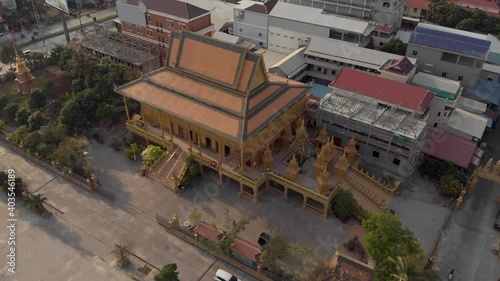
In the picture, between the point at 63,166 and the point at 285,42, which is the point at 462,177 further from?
the point at 63,166

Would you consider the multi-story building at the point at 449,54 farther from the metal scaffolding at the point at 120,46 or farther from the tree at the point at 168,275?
the tree at the point at 168,275

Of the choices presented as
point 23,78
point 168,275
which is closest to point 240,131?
point 168,275

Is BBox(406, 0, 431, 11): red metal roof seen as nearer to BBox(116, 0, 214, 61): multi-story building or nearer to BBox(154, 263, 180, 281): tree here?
BBox(116, 0, 214, 61): multi-story building

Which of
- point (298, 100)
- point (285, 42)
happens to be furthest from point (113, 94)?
point (285, 42)

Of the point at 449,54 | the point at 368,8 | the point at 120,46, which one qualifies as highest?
the point at 368,8

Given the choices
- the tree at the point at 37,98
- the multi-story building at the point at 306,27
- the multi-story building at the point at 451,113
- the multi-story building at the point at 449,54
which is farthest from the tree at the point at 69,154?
the multi-story building at the point at 449,54

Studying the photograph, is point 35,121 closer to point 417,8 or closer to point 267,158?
point 267,158

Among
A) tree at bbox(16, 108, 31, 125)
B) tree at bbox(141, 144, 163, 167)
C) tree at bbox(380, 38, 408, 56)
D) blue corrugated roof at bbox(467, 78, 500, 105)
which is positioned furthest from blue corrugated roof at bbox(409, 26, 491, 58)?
tree at bbox(16, 108, 31, 125)
